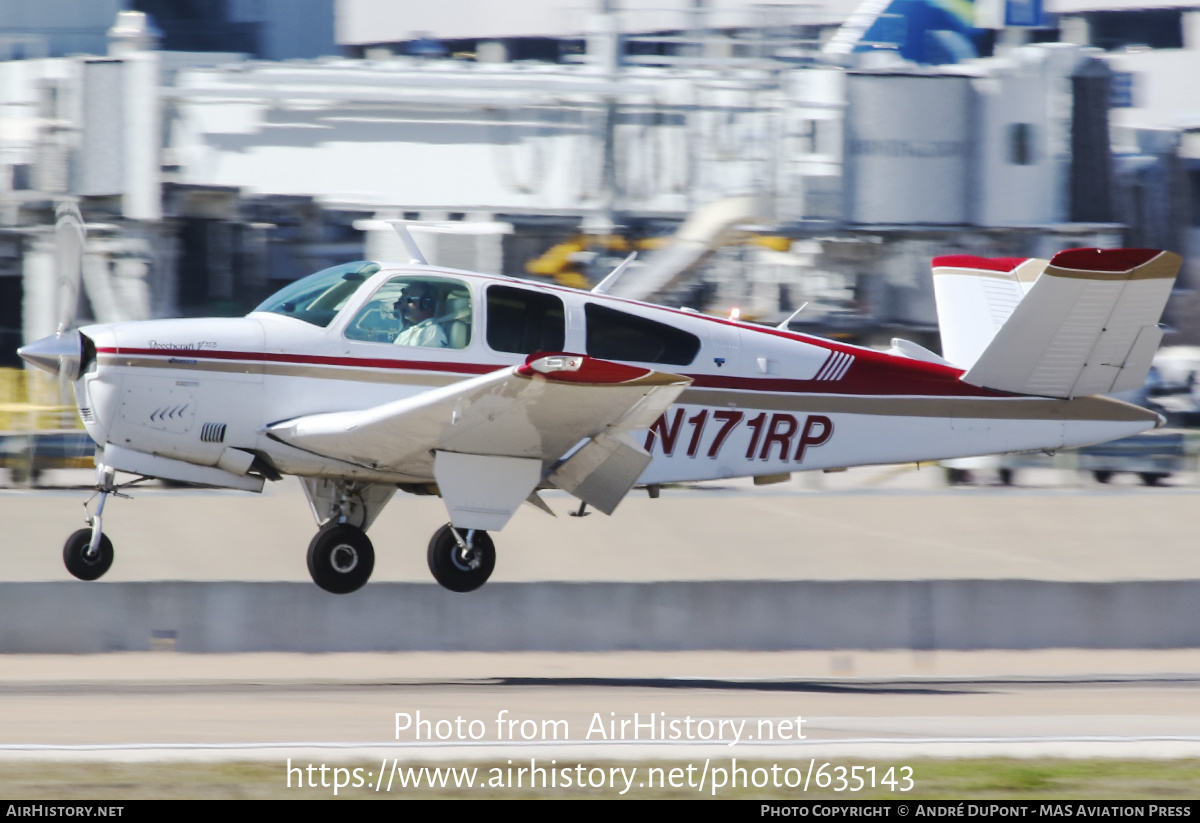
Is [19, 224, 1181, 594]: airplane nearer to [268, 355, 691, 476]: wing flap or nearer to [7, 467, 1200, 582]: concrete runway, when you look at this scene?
[268, 355, 691, 476]: wing flap

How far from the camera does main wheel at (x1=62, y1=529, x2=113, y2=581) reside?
11.2 meters

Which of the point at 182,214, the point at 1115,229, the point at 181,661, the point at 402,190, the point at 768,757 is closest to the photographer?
the point at 768,757

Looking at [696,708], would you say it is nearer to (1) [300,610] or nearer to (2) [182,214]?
(1) [300,610]

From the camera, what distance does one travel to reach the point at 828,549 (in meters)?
19.4

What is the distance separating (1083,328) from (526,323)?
442 centimetres

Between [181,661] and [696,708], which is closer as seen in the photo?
[696,708]

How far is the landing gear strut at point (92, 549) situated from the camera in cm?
1114

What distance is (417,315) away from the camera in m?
11.2

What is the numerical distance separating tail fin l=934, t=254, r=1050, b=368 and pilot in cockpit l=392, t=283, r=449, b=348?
4.64 metres

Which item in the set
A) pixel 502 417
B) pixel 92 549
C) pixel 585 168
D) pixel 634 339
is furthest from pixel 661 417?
pixel 585 168

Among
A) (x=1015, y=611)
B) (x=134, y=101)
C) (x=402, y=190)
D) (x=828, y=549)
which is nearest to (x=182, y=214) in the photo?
(x=134, y=101)

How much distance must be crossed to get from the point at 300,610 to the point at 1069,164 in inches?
1026

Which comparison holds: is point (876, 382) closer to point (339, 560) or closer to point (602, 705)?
point (602, 705)

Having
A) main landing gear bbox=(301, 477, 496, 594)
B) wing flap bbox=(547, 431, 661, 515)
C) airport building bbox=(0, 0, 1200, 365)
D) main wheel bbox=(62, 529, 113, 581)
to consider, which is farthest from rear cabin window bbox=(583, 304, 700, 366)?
airport building bbox=(0, 0, 1200, 365)
